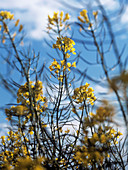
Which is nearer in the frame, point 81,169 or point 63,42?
point 81,169

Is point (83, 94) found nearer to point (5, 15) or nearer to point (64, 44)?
point (64, 44)

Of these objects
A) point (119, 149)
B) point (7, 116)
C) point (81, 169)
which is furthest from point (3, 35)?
point (119, 149)

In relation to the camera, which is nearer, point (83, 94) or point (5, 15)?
point (5, 15)

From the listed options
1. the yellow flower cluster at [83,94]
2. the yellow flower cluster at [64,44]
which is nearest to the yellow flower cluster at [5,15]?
the yellow flower cluster at [64,44]

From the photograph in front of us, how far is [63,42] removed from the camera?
2.85 meters

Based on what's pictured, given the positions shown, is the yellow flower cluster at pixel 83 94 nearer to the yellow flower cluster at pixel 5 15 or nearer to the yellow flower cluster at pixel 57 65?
the yellow flower cluster at pixel 57 65

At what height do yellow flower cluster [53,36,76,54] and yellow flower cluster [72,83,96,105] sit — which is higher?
yellow flower cluster [53,36,76,54]

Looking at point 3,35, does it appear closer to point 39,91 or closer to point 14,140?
point 39,91

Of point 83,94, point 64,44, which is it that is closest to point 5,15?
point 64,44

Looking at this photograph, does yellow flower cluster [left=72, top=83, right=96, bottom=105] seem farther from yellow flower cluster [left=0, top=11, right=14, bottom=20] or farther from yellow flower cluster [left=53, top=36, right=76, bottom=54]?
yellow flower cluster [left=0, top=11, right=14, bottom=20]

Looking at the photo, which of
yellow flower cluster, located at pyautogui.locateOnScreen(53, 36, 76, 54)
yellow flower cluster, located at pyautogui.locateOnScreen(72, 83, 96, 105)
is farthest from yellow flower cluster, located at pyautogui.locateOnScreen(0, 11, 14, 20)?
yellow flower cluster, located at pyautogui.locateOnScreen(72, 83, 96, 105)

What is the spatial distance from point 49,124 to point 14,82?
765 mm

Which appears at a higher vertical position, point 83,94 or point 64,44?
point 64,44

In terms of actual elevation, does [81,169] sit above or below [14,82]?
below
